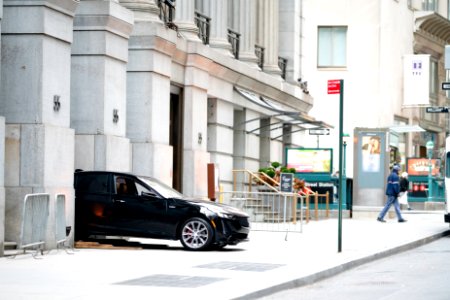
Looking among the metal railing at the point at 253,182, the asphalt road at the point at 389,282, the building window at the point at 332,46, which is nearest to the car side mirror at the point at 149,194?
the asphalt road at the point at 389,282

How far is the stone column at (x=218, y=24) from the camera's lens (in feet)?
118

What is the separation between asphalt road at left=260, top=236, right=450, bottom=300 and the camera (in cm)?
1555

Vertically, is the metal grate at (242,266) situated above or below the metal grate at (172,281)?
below

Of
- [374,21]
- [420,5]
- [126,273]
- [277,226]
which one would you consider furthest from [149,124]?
[420,5]

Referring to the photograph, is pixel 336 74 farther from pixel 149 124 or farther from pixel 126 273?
pixel 126 273

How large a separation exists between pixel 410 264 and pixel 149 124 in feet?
29.4

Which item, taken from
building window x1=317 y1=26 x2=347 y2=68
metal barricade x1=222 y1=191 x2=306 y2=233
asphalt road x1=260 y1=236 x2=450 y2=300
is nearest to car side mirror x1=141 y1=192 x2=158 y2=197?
asphalt road x1=260 y1=236 x2=450 y2=300

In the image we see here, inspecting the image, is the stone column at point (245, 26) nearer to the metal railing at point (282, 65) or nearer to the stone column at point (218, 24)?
the stone column at point (218, 24)

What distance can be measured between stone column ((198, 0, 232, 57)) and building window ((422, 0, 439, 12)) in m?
37.7

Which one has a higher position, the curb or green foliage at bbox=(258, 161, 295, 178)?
green foliage at bbox=(258, 161, 295, 178)

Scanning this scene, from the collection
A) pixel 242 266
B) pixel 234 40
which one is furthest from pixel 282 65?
pixel 242 266

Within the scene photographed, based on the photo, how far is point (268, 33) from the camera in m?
42.9

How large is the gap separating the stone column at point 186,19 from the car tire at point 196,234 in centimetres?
1071

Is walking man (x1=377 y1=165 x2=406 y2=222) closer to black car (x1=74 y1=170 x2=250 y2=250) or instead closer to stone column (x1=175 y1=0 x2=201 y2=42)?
stone column (x1=175 y1=0 x2=201 y2=42)
